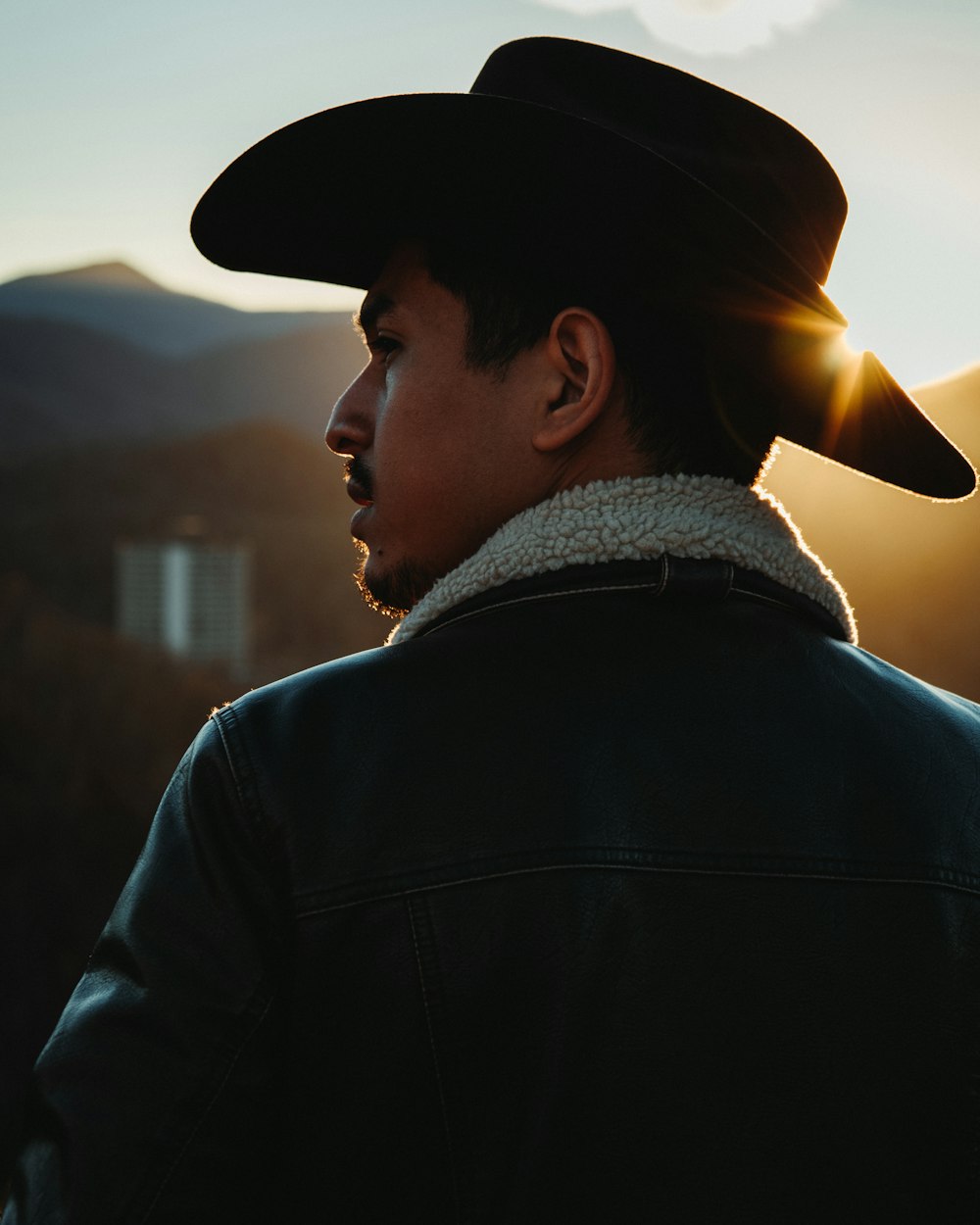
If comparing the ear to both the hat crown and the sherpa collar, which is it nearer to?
the sherpa collar

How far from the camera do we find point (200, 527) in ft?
109

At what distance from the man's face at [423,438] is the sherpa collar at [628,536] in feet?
0.20

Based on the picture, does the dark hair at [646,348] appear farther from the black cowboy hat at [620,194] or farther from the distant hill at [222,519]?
the distant hill at [222,519]

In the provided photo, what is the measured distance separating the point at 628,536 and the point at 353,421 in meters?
0.38

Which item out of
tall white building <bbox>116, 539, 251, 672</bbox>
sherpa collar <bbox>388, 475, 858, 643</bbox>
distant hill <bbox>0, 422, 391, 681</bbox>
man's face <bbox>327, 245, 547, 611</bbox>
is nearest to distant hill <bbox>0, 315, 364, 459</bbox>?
distant hill <bbox>0, 422, 391, 681</bbox>

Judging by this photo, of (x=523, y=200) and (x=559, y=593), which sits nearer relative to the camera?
(x=559, y=593)

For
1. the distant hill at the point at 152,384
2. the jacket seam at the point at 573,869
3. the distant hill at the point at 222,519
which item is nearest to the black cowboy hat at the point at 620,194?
→ the jacket seam at the point at 573,869

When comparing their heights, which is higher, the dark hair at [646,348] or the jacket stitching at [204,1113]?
the dark hair at [646,348]

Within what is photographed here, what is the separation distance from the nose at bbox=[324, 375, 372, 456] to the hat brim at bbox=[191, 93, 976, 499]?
0.19m

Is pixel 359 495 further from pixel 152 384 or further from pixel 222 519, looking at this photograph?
pixel 222 519

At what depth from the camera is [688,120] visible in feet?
3.91

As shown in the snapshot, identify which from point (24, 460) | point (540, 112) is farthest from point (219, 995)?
point (24, 460)

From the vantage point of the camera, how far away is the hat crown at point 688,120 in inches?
46.5

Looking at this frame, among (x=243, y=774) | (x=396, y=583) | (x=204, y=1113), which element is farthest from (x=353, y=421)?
(x=204, y=1113)
